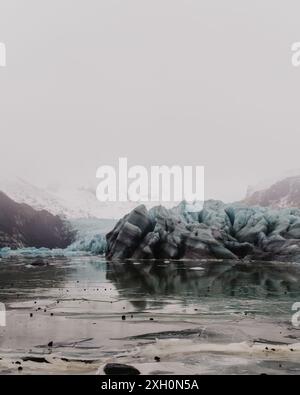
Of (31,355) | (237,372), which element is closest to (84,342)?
(31,355)

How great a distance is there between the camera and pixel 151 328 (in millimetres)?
15875

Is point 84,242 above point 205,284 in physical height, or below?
below

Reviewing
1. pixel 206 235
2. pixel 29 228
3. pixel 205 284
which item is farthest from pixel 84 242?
pixel 205 284

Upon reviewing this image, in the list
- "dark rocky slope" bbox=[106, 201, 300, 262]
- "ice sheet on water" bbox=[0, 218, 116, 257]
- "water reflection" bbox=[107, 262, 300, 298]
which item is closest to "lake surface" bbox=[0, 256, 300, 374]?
"water reflection" bbox=[107, 262, 300, 298]

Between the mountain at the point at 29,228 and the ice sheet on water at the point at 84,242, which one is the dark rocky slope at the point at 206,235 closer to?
the ice sheet on water at the point at 84,242

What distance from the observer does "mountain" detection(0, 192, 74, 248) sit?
70.1 meters

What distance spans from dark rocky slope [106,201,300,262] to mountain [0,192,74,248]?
15.7m

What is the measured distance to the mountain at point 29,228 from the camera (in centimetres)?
7006

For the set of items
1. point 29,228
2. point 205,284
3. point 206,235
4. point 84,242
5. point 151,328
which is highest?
point 151,328

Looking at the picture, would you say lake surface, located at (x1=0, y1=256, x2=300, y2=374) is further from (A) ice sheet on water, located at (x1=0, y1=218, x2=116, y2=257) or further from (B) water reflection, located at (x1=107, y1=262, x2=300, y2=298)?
(A) ice sheet on water, located at (x1=0, y1=218, x2=116, y2=257)

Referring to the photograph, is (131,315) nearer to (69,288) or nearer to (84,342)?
(84,342)

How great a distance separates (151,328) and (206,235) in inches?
1646

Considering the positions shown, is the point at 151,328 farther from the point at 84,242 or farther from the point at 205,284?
the point at 84,242
